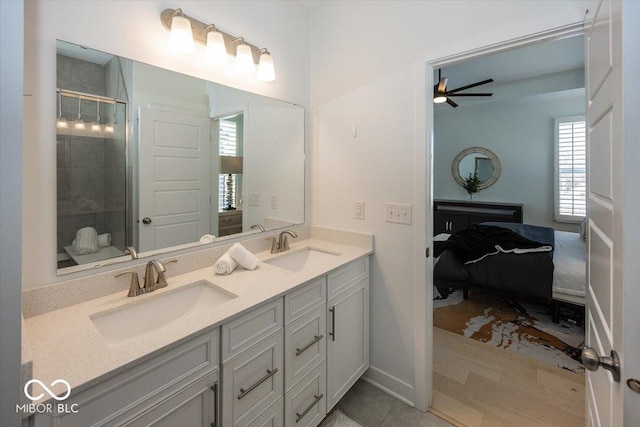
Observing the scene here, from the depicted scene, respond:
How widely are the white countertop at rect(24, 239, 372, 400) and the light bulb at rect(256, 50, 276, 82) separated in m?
1.20

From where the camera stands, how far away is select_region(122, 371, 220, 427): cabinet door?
82 cm

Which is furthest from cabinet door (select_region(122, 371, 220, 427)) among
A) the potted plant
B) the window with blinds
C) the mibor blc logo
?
the window with blinds

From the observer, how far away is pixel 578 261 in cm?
262

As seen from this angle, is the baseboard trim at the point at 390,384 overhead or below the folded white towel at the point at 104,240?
below

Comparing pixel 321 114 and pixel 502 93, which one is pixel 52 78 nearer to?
pixel 321 114

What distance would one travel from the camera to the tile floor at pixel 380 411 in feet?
5.20

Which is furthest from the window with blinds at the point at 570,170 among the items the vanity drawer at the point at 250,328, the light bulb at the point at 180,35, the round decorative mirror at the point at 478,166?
the light bulb at the point at 180,35

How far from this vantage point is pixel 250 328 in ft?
3.56

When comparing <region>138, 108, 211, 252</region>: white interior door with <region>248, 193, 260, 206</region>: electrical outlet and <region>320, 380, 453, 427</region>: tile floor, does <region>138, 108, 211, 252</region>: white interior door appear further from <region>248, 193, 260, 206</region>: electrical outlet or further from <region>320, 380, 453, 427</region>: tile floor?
<region>320, 380, 453, 427</region>: tile floor

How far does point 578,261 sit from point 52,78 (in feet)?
12.7

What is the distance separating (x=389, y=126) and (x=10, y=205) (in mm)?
1683

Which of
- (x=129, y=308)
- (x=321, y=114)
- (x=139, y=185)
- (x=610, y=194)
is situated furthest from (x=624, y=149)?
(x=321, y=114)

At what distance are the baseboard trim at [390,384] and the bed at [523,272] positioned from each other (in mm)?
1459

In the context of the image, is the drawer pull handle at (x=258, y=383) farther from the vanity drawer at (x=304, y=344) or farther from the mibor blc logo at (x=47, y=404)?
the mibor blc logo at (x=47, y=404)
